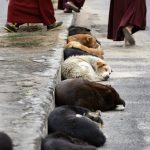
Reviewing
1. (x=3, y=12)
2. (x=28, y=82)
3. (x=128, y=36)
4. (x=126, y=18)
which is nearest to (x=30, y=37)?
(x=128, y=36)

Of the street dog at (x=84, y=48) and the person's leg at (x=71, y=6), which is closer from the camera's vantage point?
the street dog at (x=84, y=48)

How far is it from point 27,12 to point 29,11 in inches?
1.4

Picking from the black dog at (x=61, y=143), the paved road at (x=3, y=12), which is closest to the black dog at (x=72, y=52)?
the black dog at (x=61, y=143)

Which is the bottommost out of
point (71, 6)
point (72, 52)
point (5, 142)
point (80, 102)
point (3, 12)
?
point (3, 12)

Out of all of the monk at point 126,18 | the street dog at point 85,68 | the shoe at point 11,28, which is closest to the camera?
the street dog at point 85,68

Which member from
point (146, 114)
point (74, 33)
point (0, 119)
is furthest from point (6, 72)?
point (74, 33)

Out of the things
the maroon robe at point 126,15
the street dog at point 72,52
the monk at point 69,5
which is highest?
the street dog at point 72,52

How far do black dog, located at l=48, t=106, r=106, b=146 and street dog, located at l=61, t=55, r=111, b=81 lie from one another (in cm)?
187

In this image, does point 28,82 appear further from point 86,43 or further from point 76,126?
point 86,43

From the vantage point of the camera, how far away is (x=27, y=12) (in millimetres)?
9586

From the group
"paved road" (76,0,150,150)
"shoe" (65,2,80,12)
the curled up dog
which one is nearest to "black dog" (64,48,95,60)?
"paved road" (76,0,150,150)

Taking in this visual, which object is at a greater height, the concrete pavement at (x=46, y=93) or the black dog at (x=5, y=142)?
the black dog at (x=5, y=142)

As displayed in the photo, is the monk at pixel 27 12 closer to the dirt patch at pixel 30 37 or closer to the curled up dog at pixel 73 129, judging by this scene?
the dirt patch at pixel 30 37

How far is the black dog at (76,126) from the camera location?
439 centimetres
